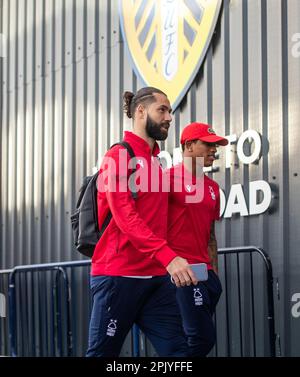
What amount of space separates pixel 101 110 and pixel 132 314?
4.68 m

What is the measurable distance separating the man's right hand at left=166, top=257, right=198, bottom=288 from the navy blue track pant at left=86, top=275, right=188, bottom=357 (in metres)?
0.37

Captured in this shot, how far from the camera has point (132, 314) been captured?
15.2 ft

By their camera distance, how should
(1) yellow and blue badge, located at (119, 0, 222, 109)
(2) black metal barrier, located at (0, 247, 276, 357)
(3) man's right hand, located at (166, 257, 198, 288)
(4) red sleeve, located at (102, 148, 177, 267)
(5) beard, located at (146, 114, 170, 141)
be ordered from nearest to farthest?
1. (3) man's right hand, located at (166, 257, 198, 288)
2. (4) red sleeve, located at (102, 148, 177, 267)
3. (5) beard, located at (146, 114, 170, 141)
4. (2) black metal barrier, located at (0, 247, 276, 357)
5. (1) yellow and blue badge, located at (119, 0, 222, 109)

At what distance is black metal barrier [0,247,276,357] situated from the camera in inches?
261

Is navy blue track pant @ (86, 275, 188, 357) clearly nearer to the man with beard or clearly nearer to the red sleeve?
the man with beard

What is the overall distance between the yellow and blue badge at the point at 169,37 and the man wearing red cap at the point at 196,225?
70.2 inches

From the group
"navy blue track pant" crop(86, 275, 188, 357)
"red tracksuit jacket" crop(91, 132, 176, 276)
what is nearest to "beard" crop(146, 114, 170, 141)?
"red tracksuit jacket" crop(91, 132, 176, 276)

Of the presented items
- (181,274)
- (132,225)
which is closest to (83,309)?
(132,225)

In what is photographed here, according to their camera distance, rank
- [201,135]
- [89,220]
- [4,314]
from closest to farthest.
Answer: [89,220] < [201,135] < [4,314]

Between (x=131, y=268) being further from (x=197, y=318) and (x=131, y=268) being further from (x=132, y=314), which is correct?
(x=197, y=318)

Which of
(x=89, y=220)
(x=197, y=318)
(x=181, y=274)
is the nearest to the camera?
(x=181, y=274)

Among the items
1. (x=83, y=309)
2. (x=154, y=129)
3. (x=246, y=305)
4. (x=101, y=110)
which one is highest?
(x=101, y=110)

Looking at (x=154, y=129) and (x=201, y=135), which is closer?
(x=154, y=129)

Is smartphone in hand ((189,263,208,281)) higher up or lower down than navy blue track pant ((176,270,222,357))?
higher up
